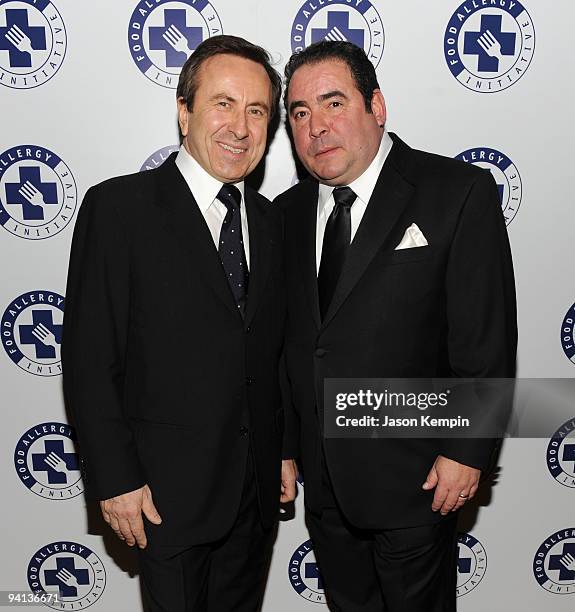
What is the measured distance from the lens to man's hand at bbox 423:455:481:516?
1785 millimetres

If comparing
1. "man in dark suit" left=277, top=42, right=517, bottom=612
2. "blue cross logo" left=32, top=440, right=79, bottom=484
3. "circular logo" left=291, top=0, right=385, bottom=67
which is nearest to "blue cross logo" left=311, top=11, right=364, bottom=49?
"circular logo" left=291, top=0, right=385, bottom=67

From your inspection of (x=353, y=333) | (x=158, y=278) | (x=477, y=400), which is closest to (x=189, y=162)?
(x=158, y=278)

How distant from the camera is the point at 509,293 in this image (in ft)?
5.81

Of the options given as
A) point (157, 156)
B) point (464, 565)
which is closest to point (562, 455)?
point (464, 565)

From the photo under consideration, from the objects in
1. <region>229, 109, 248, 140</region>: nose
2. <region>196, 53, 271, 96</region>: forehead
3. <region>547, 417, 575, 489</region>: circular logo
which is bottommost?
<region>547, 417, 575, 489</region>: circular logo

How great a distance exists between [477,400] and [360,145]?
0.74 metres

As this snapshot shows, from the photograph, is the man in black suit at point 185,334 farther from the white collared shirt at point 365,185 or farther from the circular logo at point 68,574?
the circular logo at point 68,574

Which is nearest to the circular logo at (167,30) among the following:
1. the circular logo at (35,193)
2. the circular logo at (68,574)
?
the circular logo at (35,193)

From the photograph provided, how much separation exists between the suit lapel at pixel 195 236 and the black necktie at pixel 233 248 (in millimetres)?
57

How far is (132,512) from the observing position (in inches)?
65.5

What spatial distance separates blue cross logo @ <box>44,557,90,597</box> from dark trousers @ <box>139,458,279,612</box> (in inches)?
28.8

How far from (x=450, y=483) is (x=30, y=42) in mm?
1836

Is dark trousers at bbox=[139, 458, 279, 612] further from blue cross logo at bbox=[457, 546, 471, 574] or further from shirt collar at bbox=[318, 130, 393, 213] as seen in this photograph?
blue cross logo at bbox=[457, 546, 471, 574]

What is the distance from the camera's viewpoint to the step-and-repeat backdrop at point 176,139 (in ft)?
7.13
